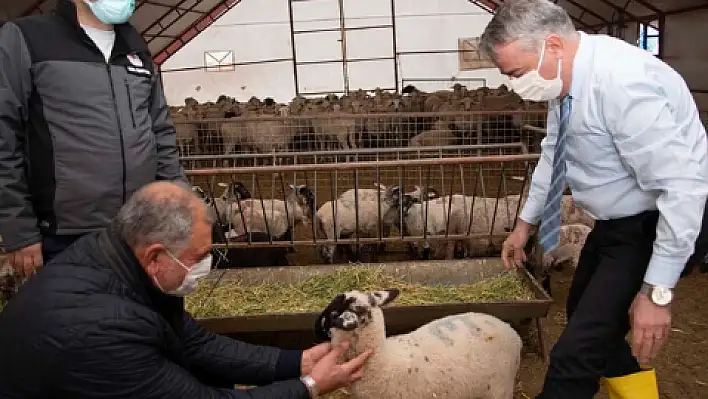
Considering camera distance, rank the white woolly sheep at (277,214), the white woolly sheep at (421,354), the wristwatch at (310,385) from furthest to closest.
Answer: the white woolly sheep at (277,214) → the white woolly sheep at (421,354) → the wristwatch at (310,385)

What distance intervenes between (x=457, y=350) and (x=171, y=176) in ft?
5.14

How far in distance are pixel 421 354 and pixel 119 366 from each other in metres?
1.60

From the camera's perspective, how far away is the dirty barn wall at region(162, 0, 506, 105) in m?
21.5

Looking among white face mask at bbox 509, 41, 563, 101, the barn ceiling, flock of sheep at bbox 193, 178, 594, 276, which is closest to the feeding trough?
flock of sheep at bbox 193, 178, 594, 276

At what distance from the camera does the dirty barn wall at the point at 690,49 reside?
14.3 m

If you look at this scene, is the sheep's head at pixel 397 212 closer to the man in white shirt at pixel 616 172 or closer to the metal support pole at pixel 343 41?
the man in white shirt at pixel 616 172

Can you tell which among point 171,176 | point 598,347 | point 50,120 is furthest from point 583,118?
point 50,120

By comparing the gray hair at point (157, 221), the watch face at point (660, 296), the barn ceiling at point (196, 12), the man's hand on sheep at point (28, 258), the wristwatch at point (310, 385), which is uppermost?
the barn ceiling at point (196, 12)

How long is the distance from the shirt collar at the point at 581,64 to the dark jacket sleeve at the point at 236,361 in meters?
1.42

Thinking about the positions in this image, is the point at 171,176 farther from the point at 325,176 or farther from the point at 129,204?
the point at 325,176

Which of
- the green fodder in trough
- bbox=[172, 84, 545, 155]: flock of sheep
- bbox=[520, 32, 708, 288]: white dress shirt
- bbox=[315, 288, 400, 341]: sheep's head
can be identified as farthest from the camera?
bbox=[172, 84, 545, 155]: flock of sheep

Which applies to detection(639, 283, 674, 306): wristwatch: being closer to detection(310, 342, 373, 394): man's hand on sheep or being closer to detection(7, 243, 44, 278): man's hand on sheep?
detection(310, 342, 373, 394): man's hand on sheep

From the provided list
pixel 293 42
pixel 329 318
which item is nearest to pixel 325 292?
pixel 329 318

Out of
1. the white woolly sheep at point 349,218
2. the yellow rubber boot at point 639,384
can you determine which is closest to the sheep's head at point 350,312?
the yellow rubber boot at point 639,384
